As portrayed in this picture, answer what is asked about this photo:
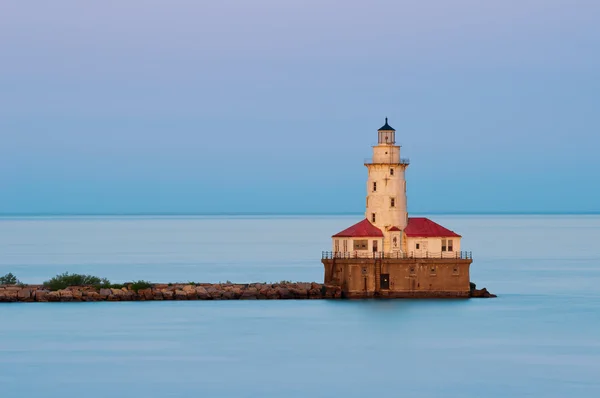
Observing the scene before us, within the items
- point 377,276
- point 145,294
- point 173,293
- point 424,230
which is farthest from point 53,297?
point 424,230

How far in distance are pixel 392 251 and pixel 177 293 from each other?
1031cm

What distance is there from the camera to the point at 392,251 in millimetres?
59688

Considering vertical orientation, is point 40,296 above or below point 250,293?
below

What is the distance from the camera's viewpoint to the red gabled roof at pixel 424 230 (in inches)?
2330

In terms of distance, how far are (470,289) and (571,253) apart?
2400 inches

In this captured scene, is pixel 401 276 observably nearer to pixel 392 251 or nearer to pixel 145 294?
pixel 392 251

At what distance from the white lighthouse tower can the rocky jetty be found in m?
4.04

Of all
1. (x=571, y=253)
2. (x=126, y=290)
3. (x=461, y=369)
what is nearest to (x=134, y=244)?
(x=571, y=253)

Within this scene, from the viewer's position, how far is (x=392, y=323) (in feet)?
179

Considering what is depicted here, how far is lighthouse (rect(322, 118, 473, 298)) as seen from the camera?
58625 millimetres

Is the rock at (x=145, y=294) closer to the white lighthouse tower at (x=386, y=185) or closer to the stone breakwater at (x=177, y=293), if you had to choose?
the stone breakwater at (x=177, y=293)

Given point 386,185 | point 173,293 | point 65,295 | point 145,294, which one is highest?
point 386,185

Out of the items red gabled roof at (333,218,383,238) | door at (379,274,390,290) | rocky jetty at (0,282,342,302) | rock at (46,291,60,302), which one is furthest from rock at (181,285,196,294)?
door at (379,274,390,290)

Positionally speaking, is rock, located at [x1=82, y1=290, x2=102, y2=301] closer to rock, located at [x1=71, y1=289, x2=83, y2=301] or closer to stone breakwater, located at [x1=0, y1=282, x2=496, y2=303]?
stone breakwater, located at [x1=0, y1=282, x2=496, y2=303]
